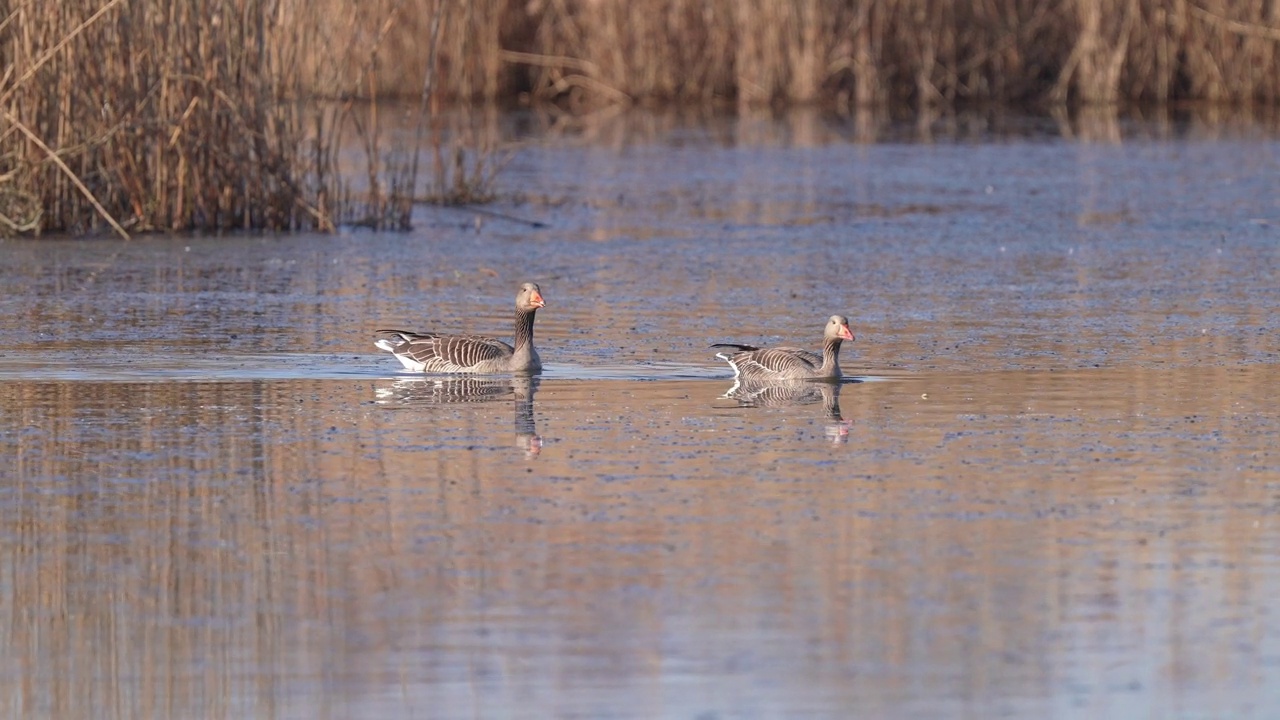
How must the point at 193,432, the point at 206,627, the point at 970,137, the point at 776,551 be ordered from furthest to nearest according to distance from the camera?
the point at 970,137, the point at 193,432, the point at 776,551, the point at 206,627

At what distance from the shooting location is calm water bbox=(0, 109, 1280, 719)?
509 cm

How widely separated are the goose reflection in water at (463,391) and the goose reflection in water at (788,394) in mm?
860

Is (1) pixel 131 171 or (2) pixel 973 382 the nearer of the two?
(2) pixel 973 382

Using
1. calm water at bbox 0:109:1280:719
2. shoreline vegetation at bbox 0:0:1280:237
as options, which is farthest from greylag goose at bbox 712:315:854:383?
shoreline vegetation at bbox 0:0:1280:237

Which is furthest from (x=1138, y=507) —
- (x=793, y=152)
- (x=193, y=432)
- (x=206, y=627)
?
(x=793, y=152)

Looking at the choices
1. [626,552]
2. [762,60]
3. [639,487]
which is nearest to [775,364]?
[639,487]

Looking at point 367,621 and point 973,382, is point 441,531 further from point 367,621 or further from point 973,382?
point 973,382

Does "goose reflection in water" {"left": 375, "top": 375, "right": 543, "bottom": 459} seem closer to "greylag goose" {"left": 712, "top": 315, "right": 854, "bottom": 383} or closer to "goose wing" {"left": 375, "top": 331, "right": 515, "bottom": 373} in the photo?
"goose wing" {"left": 375, "top": 331, "right": 515, "bottom": 373}

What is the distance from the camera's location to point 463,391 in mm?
9328

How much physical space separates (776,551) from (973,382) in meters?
3.18

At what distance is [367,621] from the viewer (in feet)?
18.0

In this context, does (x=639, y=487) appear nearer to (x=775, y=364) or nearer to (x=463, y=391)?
(x=775, y=364)

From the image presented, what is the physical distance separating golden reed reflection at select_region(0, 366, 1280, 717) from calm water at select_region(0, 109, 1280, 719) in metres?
0.02

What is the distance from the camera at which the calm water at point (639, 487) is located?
5094mm
